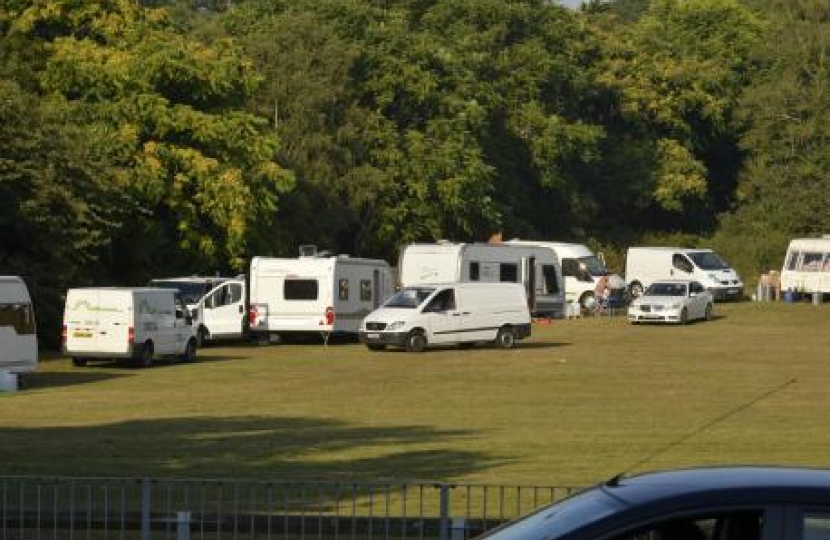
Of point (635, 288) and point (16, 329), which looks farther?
point (635, 288)

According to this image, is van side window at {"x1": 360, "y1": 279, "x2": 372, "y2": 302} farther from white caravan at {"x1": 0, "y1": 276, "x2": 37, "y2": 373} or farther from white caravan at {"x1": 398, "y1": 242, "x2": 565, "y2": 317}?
white caravan at {"x1": 0, "y1": 276, "x2": 37, "y2": 373}

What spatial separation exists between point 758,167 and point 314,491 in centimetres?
8077

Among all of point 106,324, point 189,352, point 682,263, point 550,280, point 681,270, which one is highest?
point 682,263

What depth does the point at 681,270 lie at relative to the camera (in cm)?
7244

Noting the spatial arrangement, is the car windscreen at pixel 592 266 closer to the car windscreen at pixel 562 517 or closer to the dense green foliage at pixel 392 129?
the dense green foliage at pixel 392 129

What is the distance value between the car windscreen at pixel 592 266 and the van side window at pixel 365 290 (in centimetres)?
1695

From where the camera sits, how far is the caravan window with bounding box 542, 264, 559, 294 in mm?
63438

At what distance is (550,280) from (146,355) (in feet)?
74.1

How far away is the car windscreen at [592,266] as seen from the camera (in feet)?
227

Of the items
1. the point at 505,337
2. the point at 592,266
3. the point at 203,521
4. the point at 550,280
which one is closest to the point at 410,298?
the point at 505,337

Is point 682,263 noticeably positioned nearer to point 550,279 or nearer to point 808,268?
point 808,268

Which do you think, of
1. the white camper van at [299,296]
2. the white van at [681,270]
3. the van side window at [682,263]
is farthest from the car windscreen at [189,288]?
the van side window at [682,263]

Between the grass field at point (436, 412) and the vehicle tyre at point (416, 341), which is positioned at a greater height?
the vehicle tyre at point (416, 341)

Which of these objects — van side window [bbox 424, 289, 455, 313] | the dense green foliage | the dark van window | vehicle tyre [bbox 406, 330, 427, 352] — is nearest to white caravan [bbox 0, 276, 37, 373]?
the dense green foliage
